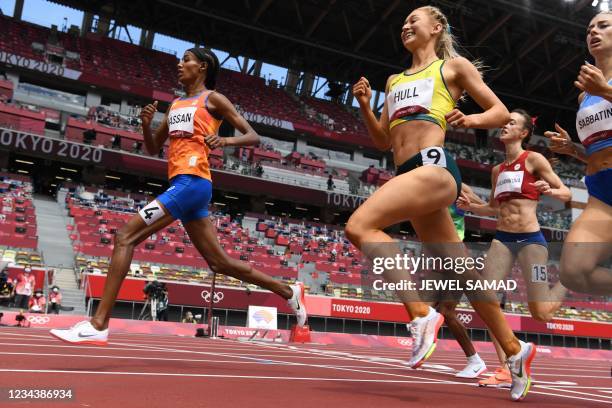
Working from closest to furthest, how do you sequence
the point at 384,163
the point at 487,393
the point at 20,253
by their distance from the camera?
the point at 487,393 → the point at 20,253 → the point at 384,163

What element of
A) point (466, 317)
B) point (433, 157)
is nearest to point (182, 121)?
point (433, 157)

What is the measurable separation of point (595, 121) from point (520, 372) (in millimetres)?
1818

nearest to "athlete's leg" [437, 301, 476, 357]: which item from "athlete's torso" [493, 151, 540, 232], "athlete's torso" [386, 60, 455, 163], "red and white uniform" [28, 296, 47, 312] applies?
"athlete's torso" [493, 151, 540, 232]

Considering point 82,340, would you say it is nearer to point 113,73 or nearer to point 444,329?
point 444,329

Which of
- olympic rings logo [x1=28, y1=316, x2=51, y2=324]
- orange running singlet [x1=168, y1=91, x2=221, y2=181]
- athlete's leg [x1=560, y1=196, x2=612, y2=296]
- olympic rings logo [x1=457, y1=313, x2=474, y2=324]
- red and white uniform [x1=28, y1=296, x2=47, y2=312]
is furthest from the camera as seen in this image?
olympic rings logo [x1=457, y1=313, x2=474, y2=324]

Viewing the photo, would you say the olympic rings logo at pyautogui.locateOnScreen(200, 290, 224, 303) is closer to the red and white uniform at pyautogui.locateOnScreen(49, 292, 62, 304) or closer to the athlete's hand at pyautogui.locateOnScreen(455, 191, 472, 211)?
the red and white uniform at pyautogui.locateOnScreen(49, 292, 62, 304)

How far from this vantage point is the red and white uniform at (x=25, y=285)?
50.0 feet

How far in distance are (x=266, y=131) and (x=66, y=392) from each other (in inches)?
1564

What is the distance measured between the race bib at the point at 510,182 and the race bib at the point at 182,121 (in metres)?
3.16

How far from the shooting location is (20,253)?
18.1 metres

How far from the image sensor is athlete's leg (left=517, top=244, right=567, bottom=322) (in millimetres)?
5004

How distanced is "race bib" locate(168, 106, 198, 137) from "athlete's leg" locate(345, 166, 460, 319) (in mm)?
2276

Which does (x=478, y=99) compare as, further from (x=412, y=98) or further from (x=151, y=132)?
(x=151, y=132)

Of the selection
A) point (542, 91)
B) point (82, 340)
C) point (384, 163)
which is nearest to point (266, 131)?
point (384, 163)
